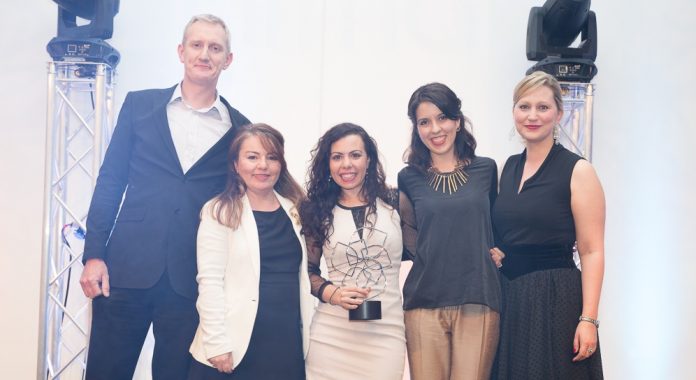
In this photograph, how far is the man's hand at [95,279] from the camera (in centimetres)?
247

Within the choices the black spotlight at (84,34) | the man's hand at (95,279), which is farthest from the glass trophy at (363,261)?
the black spotlight at (84,34)

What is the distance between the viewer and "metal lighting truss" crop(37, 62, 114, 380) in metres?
3.42

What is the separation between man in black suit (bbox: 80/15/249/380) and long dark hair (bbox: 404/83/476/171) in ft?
2.37

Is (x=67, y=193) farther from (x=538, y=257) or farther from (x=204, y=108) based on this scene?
(x=538, y=257)

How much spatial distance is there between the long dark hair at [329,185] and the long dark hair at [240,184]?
71 mm

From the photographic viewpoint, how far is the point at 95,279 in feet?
8.10

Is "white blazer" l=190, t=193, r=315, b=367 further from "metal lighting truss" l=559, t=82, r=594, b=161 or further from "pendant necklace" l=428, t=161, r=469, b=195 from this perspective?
"metal lighting truss" l=559, t=82, r=594, b=161

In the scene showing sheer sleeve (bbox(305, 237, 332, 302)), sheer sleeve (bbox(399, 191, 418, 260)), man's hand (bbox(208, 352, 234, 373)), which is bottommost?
man's hand (bbox(208, 352, 234, 373))

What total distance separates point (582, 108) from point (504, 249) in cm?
163

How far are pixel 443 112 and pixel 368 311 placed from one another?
0.83m

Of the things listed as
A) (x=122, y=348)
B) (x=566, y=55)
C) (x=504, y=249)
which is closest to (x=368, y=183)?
(x=504, y=249)

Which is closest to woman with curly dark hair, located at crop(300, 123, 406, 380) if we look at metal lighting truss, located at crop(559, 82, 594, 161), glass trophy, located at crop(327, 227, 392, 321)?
glass trophy, located at crop(327, 227, 392, 321)

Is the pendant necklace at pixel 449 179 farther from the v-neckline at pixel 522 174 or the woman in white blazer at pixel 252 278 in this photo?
the woman in white blazer at pixel 252 278

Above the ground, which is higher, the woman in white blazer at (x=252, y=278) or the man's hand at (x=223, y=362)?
the woman in white blazer at (x=252, y=278)
